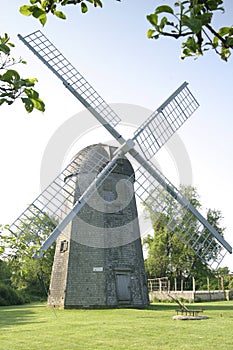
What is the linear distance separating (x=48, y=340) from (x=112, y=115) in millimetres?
10478

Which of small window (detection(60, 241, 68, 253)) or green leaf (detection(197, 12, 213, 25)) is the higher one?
small window (detection(60, 241, 68, 253))

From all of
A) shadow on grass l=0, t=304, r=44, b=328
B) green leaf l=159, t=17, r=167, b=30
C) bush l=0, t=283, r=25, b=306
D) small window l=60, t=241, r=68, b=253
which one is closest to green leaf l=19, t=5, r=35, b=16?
green leaf l=159, t=17, r=167, b=30

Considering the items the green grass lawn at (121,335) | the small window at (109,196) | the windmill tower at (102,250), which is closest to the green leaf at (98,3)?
the green grass lawn at (121,335)

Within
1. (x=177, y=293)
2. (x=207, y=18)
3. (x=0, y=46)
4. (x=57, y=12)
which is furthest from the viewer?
(x=177, y=293)

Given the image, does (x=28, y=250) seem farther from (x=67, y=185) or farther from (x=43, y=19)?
(x=67, y=185)

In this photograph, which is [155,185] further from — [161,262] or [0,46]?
[161,262]

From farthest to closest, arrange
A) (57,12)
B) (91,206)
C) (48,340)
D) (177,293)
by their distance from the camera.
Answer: (177,293), (91,206), (48,340), (57,12)

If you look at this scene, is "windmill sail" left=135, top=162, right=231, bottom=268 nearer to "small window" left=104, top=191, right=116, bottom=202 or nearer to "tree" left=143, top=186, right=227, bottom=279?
"small window" left=104, top=191, right=116, bottom=202

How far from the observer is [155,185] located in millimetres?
17094

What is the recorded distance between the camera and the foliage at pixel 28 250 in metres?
3.67

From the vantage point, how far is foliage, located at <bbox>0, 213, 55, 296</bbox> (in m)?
3.67

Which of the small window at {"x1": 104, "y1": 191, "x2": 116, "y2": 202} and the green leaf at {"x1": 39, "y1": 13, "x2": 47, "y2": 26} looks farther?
the small window at {"x1": 104, "y1": 191, "x2": 116, "y2": 202}

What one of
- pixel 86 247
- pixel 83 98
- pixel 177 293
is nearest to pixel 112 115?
pixel 83 98

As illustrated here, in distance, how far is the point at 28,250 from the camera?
3.65m
